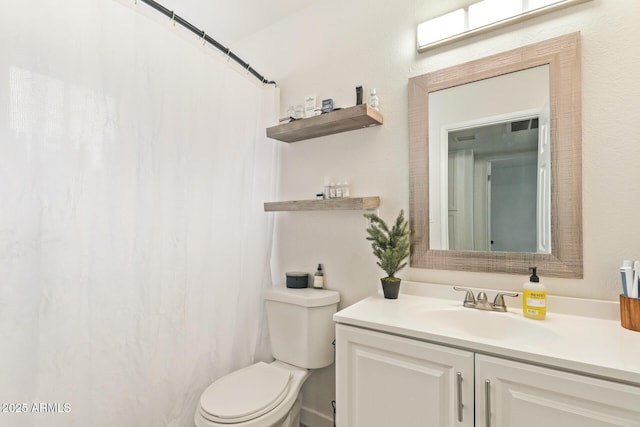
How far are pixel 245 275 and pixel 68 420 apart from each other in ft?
2.85

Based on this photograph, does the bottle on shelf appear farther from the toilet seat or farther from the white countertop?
the toilet seat

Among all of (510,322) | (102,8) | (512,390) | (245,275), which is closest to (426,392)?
(512,390)

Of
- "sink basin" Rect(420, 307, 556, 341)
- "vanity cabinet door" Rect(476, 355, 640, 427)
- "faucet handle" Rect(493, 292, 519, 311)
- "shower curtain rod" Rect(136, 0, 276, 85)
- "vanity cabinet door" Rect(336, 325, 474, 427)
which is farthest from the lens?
"shower curtain rod" Rect(136, 0, 276, 85)

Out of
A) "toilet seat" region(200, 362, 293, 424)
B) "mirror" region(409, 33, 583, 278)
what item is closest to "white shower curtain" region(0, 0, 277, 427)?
"toilet seat" region(200, 362, 293, 424)

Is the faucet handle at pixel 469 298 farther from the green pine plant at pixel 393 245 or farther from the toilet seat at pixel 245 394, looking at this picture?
the toilet seat at pixel 245 394

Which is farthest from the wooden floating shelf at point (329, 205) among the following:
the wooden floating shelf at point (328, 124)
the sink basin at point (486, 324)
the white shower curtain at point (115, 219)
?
the sink basin at point (486, 324)

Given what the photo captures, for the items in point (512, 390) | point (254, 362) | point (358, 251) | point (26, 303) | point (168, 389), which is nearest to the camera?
point (512, 390)

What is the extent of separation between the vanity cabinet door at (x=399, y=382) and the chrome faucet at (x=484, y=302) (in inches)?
14.1

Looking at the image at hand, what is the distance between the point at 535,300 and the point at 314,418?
136 centimetres

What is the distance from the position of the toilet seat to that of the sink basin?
745 millimetres

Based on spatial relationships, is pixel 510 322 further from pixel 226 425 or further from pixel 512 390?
pixel 226 425

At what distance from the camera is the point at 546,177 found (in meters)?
1.12

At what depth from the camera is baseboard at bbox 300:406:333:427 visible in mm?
1621

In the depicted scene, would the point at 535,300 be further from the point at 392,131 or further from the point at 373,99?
the point at 373,99
